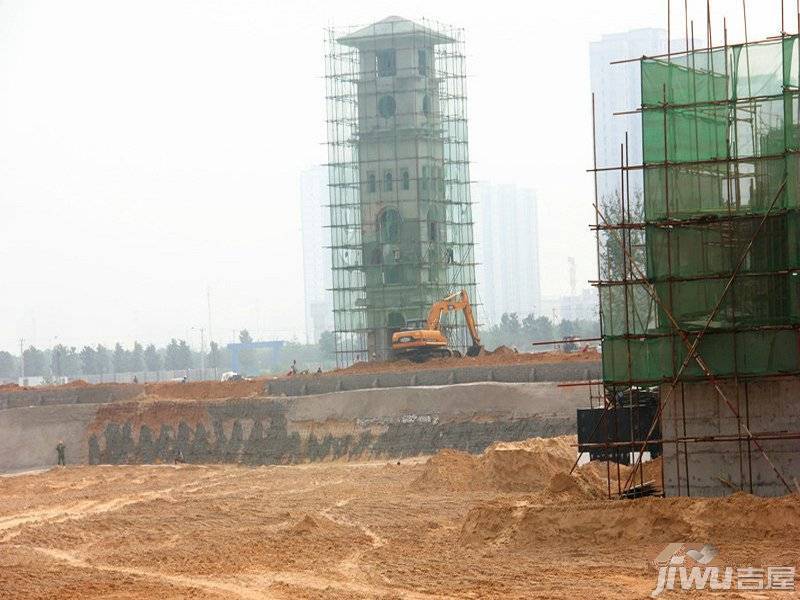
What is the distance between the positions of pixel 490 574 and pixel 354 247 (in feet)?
176

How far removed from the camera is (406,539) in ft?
83.1

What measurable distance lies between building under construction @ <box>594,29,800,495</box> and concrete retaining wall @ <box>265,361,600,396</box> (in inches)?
917

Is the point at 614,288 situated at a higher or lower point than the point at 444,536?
higher

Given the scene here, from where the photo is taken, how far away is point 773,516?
22047 mm

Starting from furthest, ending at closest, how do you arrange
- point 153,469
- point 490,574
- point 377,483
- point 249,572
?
point 153,469 < point 377,483 < point 249,572 < point 490,574

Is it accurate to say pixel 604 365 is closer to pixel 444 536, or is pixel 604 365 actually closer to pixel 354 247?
pixel 444 536

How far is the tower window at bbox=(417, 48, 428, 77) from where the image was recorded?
240ft

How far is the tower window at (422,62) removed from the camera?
7319 centimetres

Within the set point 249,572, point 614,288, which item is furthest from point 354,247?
point 249,572

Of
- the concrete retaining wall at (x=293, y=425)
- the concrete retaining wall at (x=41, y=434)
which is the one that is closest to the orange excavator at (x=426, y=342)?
the concrete retaining wall at (x=293, y=425)

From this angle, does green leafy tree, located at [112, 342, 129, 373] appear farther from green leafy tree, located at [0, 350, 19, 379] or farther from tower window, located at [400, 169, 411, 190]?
tower window, located at [400, 169, 411, 190]

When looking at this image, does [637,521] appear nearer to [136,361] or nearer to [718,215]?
[718,215]

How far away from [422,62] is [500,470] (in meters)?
42.3

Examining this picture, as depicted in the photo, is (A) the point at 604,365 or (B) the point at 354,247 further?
(B) the point at 354,247
